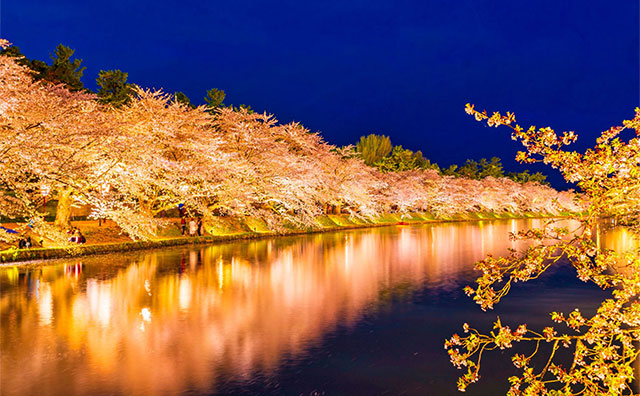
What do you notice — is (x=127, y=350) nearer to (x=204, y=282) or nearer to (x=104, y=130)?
(x=204, y=282)

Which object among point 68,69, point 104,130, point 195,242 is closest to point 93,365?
point 104,130

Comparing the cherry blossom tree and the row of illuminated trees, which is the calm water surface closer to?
the cherry blossom tree

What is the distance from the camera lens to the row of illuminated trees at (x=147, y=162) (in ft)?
70.5

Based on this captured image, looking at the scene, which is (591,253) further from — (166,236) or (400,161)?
(400,161)

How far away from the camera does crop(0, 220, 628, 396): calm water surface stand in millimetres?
7754

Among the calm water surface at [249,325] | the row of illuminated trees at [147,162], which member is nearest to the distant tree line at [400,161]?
the row of illuminated trees at [147,162]

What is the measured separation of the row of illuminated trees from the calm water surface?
13.1ft

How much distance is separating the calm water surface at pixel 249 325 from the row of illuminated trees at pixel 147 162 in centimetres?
400

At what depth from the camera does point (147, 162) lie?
29.1 metres

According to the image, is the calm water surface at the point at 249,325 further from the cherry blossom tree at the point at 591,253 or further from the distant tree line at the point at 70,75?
the distant tree line at the point at 70,75

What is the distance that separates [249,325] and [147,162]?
66.2 feet

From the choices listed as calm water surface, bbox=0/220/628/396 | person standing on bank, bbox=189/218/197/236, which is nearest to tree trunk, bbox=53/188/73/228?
calm water surface, bbox=0/220/628/396

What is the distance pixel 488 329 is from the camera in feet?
36.0

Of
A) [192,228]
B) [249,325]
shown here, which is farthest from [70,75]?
[249,325]
